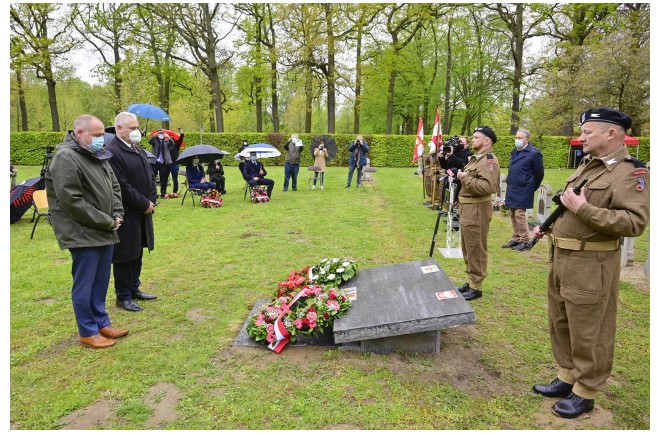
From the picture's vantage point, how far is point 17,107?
36719 mm

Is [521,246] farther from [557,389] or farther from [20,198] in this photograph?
[20,198]

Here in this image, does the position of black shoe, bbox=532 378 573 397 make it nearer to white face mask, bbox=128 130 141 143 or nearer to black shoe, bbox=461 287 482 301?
black shoe, bbox=461 287 482 301

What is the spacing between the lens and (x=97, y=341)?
4020mm

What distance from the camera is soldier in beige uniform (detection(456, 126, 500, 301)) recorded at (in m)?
4.94

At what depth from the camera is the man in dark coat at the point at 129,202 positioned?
4.73 metres

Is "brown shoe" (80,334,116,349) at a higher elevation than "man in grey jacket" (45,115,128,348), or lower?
lower

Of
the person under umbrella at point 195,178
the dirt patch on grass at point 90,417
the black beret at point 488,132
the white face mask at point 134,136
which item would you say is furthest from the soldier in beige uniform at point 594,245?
the person under umbrella at point 195,178

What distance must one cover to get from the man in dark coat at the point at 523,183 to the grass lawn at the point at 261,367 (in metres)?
1.29

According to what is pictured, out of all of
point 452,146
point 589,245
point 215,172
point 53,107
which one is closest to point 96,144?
point 589,245

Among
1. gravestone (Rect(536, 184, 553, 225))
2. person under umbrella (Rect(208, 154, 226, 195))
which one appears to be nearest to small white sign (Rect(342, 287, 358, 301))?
gravestone (Rect(536, 184, 553, 225))

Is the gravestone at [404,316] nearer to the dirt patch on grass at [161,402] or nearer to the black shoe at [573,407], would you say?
the black shoe at [573,407]

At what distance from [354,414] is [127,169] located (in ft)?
11.5

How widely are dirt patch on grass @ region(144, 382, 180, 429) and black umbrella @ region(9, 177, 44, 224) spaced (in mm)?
7860

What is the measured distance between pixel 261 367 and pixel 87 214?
1.96 metres
